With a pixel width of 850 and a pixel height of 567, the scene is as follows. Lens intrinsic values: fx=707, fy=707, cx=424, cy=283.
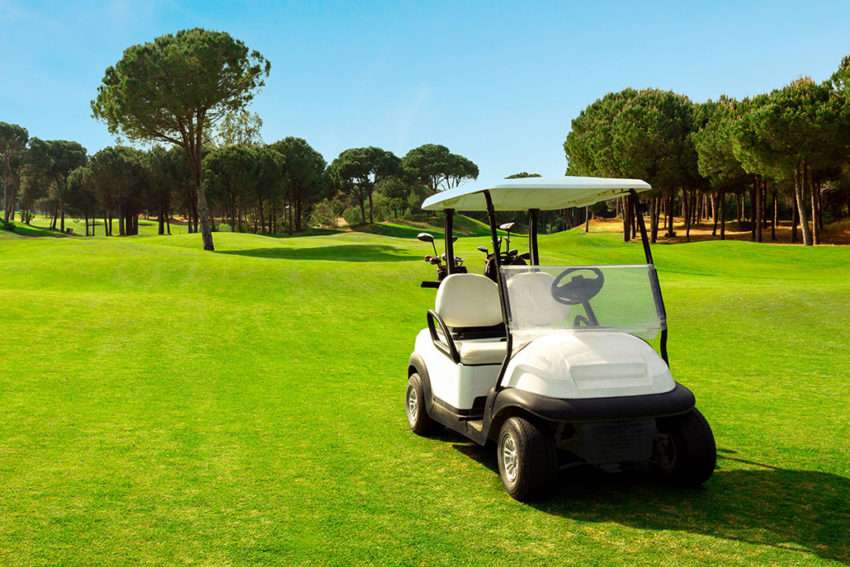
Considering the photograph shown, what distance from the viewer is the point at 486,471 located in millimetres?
6293

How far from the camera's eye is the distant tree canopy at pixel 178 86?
42094 mm

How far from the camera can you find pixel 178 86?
4228 centimetres

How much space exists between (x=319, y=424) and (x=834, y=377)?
789 centimetres

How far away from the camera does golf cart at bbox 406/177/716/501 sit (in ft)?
17.4

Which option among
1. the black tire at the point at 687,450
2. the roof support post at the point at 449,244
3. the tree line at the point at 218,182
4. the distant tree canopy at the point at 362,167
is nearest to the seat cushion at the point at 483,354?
the black tire at the point at 687,450

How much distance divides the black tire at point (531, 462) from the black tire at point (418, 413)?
2.02 metres

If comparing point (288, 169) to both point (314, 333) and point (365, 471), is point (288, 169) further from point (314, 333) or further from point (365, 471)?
point (365, 471)

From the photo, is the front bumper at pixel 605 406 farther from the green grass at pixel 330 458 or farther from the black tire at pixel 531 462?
the green grass at pixel 330 458

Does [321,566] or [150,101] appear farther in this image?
[150,101]

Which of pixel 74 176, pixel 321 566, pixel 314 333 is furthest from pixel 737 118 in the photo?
pixel 74 176

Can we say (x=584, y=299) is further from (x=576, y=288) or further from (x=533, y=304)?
(x=533, y=304)

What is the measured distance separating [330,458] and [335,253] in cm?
3416

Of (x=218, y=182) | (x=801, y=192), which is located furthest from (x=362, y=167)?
(x=801, y=192)

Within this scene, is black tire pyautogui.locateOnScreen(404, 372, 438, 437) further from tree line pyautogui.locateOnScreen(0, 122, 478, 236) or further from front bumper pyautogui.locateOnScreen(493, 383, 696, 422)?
tree line pyautogui.locateOnScreen(0, 122, 478, 236)
